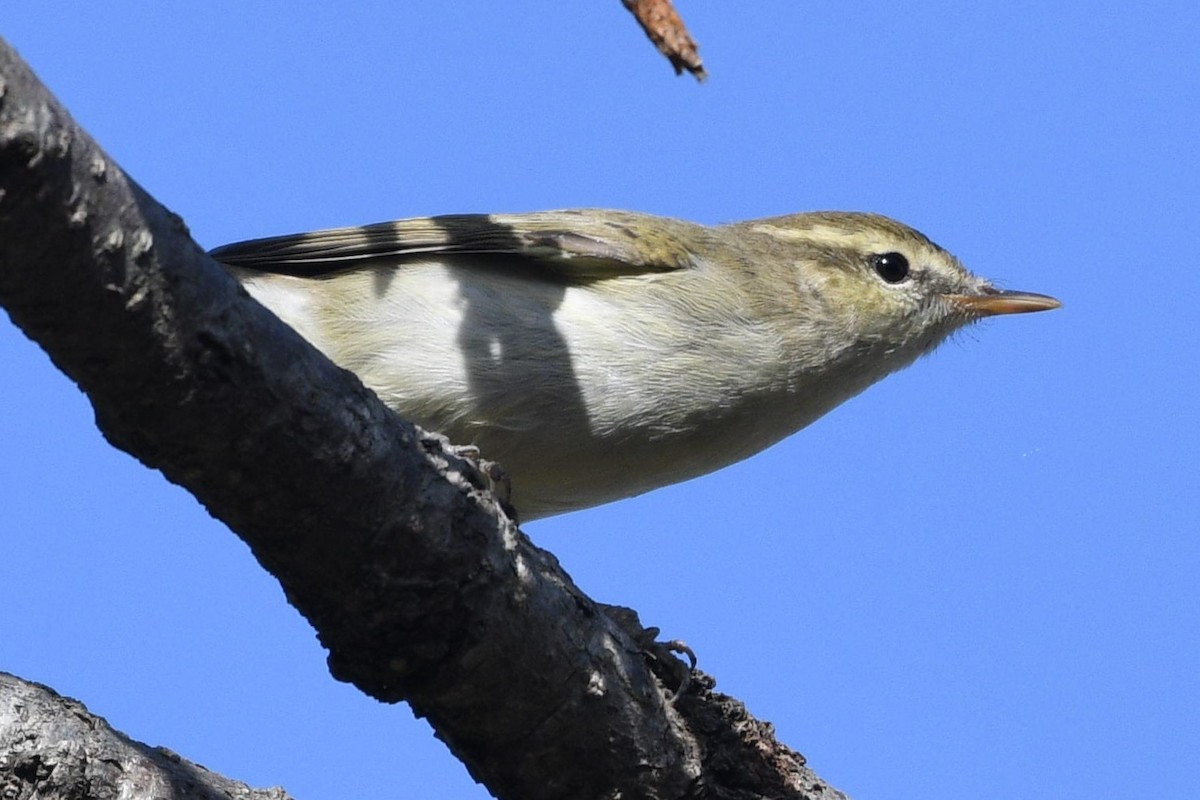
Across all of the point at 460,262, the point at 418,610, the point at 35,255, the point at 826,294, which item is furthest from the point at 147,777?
the point at 826,294

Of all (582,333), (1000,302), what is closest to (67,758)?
(582,333)

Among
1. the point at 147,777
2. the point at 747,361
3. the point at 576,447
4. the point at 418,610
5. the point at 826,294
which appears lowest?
the point at 147,777

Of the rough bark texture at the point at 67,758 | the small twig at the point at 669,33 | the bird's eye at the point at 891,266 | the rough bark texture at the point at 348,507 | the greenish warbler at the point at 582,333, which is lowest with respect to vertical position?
the rough bark texture at the point at 67,758

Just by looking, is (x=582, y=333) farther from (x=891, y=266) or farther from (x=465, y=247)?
(x=891, y=266)

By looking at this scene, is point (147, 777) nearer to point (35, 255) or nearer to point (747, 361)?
point (35, 255)

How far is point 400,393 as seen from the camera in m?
5.11

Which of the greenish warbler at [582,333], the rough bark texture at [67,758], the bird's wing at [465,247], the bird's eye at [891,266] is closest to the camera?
the rough bark texture at [67,758]

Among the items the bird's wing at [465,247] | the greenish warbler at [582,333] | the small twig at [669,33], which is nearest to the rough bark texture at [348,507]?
the greenish warbler at [582,333]

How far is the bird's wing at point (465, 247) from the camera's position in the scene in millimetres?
5520

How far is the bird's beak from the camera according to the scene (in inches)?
259

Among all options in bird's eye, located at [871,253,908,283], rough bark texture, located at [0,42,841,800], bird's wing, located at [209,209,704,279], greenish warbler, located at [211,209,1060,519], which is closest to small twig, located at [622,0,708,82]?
rough bark texture, located at [0,42,841,800]

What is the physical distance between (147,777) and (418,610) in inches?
40.4

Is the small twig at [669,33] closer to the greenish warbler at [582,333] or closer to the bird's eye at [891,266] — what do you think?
the greenish warbler at [582,333]

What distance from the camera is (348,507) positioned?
3324 millimetres
